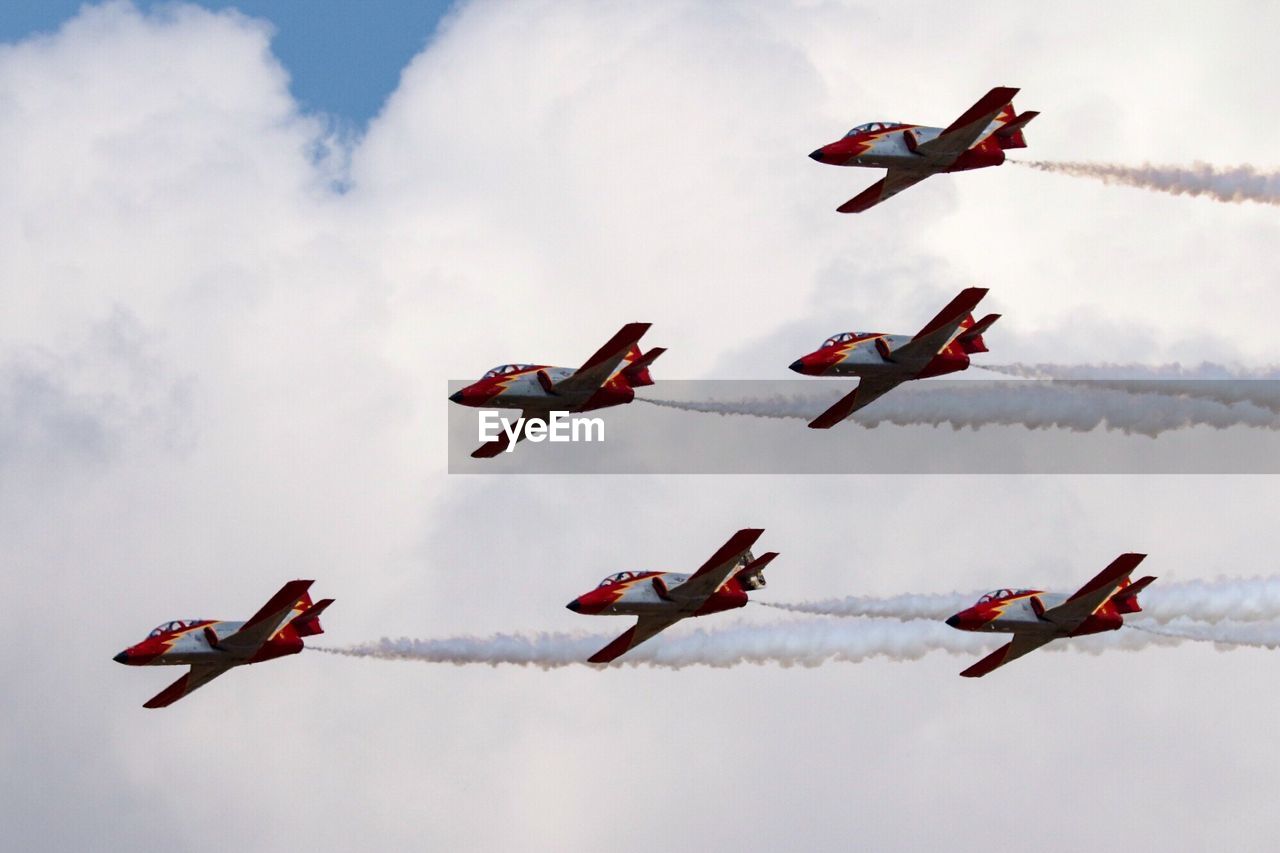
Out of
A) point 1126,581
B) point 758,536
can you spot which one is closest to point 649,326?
point 758,536

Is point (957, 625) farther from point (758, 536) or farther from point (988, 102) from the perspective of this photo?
point (988, 102)

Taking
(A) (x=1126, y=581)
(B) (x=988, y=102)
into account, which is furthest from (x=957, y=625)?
(B) (x=988, y=102)

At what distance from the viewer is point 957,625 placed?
7869 inches

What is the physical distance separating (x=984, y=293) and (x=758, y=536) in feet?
43.2

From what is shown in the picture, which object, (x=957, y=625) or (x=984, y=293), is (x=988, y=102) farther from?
(x=957, y=625)

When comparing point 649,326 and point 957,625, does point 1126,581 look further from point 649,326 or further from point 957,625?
point 649,326

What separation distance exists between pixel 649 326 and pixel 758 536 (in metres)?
9.36

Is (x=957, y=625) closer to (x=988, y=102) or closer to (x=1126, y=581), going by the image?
(x=1126, y=581)

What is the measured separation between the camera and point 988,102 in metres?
200

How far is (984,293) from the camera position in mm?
199875

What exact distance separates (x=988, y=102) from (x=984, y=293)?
7549 millimetres

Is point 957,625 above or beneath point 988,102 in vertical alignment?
beneath

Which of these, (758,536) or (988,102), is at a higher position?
(988,102)

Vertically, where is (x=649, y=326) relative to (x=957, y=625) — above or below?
above
